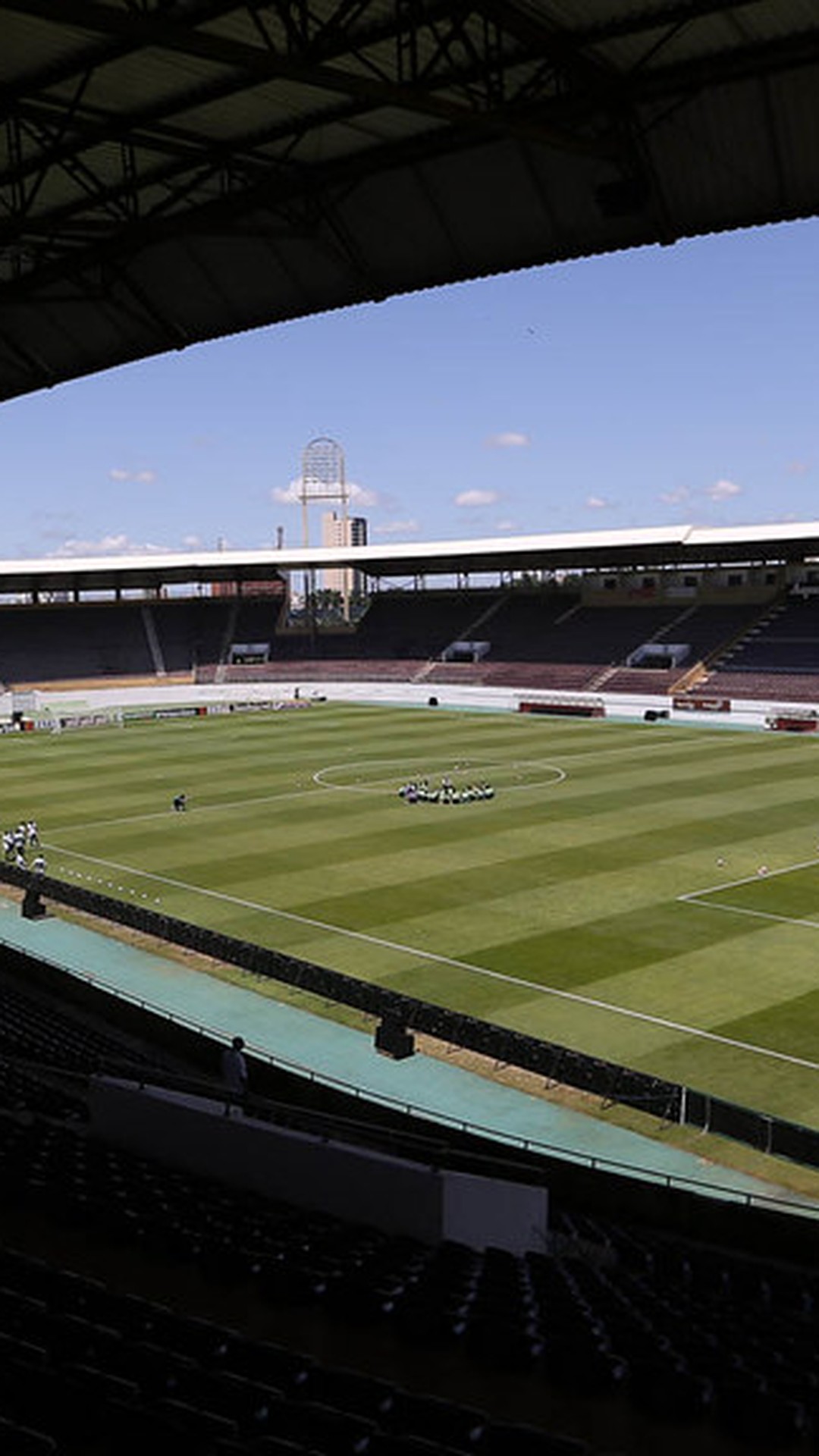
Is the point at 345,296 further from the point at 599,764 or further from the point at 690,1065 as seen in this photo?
the point at 599,764

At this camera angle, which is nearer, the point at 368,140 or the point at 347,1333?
the point at 347,1333

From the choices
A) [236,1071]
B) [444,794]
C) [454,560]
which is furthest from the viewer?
[454,560]

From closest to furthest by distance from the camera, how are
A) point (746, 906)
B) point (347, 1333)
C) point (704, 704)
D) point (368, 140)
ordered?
point (347, 1333) < point (368, 140) < point (746, 906) < point (704, 704)

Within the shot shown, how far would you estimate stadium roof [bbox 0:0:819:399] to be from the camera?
1059 cm

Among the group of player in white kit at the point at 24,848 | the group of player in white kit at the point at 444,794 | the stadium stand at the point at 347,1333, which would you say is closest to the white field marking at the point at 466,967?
the group of player in white kit at the point at 24,848

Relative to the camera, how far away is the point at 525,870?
36344mm

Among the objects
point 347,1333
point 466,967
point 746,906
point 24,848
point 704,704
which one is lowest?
point 466,967

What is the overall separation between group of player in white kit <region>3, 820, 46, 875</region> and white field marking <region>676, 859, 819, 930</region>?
18288 mm

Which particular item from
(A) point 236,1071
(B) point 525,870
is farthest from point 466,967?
(A) point 236,1071

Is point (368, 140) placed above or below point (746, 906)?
above

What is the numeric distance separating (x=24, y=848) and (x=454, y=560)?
66.6 meters

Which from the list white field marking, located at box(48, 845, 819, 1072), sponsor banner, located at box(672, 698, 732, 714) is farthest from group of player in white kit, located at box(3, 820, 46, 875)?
sponsor banner, located at box(672, 698, 732, 714)

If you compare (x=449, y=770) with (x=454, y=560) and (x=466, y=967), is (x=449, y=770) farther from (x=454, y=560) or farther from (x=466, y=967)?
(x=454, y=560)

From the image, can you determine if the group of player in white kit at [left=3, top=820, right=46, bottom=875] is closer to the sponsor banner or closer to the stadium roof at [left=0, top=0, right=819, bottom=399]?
the stadium roof at [left=0, top=0, right=819, bottom=399]
